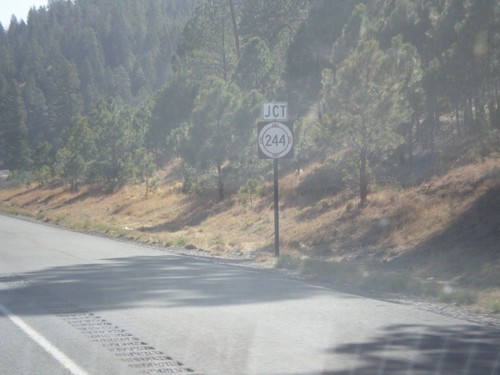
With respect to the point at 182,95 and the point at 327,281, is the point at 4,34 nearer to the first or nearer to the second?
the point at 182,95

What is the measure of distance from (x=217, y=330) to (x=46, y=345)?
7.06ft

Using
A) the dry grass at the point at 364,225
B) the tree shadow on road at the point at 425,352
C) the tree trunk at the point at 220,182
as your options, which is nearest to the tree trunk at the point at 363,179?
the dry grass at the point at 364,225

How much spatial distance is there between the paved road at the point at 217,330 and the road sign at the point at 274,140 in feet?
16.1

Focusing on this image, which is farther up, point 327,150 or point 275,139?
point 327,150

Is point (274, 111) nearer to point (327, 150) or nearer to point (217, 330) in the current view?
point (217, 330)

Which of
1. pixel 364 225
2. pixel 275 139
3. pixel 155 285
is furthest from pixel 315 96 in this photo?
pixel 155 285

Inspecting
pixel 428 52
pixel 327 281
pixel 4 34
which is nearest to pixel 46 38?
pixel 4 34

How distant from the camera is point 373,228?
23.5 metres

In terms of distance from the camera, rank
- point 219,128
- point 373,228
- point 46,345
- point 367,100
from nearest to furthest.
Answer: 1. point 46,345
2. point 373,228
3. point 367,100
4. point 219,128

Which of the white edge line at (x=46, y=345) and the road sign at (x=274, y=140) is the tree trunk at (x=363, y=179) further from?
the white edge line at (x=46, y=345)

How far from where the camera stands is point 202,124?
3884 cm

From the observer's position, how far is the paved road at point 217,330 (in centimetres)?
811

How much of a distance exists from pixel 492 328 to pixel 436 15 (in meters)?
22.3

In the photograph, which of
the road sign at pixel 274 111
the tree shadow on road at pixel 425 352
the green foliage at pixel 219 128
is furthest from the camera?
the green foliage at pixel 219 128
